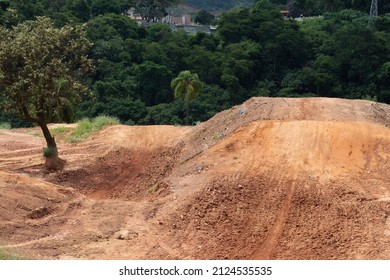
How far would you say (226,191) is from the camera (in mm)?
12969

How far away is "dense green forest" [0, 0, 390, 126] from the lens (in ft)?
122

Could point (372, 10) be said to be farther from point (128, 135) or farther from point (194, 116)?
point (128, 135)

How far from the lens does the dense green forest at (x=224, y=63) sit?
3722 centimetres

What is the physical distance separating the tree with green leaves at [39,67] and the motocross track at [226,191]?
71.4 inches

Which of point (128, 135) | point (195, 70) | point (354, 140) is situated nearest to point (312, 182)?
point (354, 140)

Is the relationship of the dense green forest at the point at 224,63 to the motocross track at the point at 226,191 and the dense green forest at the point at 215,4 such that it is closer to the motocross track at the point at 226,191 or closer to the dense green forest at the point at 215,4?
the motocross track at the point at 226,191

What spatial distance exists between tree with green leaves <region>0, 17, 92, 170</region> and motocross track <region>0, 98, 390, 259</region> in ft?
5.95

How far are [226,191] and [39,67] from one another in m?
5.57

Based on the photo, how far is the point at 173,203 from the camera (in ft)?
41.7

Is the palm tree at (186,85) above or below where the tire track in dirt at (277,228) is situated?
below

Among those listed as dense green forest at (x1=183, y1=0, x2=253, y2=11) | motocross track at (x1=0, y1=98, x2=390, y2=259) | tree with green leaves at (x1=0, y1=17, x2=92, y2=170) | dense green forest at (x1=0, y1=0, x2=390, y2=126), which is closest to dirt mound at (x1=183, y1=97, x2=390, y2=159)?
motocross track at (x1=0, y1=98, x2=390, y2=259)

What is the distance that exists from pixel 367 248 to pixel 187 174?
513 centimetres

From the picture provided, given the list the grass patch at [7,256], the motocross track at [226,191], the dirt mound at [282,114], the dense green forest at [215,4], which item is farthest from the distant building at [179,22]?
the grass patch at [7,256]

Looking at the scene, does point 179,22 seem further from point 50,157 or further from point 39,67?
point 39,67
